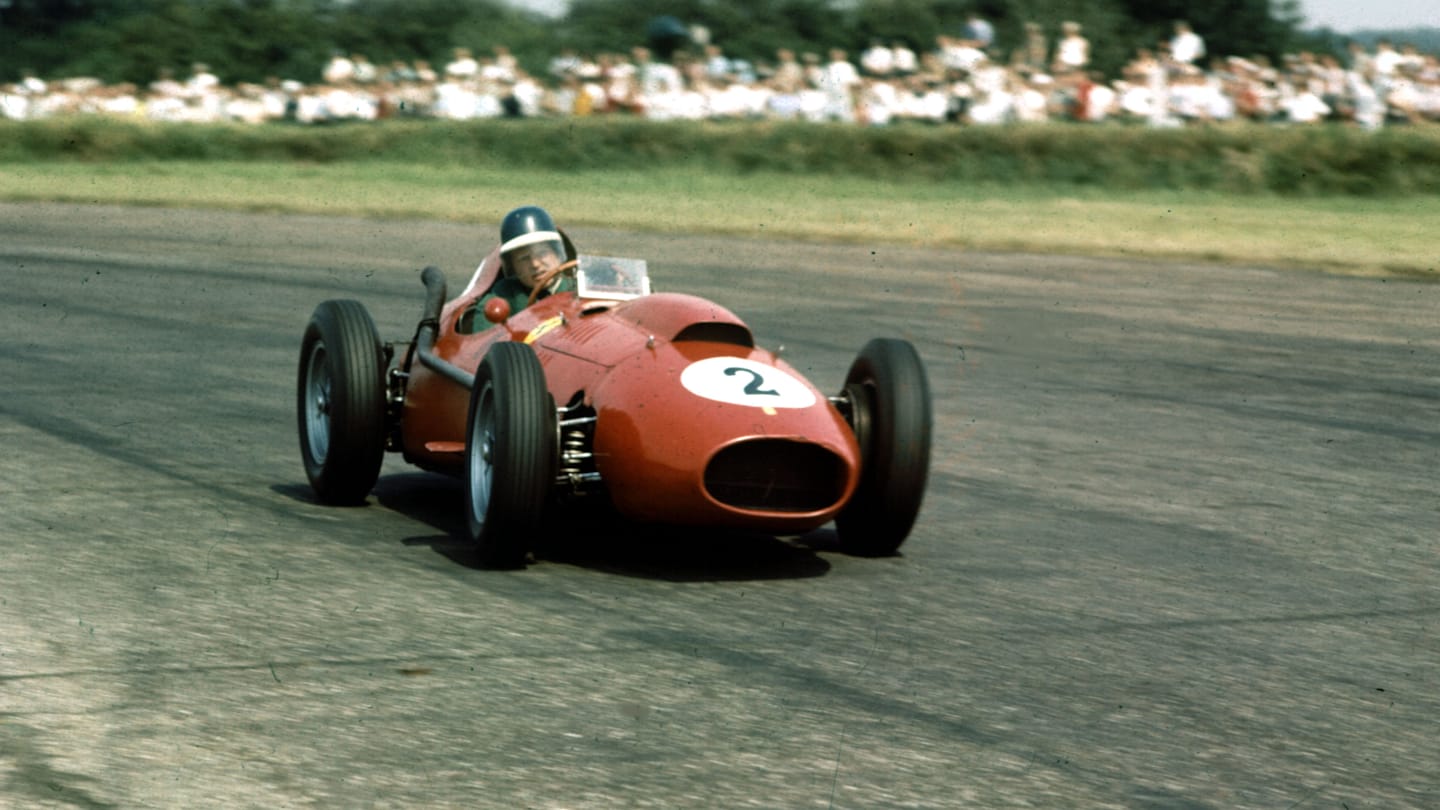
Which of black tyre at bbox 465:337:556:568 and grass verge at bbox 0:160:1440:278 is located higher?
grass verge at bbox 0:160:1440:278

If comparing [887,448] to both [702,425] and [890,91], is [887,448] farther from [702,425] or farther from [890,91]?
[890,91]

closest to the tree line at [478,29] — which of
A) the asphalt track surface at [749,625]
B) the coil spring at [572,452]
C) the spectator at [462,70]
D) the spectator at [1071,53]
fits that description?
the spectator at [462,70]

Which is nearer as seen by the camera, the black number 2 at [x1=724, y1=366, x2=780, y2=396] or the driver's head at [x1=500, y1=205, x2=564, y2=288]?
the black number 2 at [x1=724, y1=366, x2=780, y2=396]

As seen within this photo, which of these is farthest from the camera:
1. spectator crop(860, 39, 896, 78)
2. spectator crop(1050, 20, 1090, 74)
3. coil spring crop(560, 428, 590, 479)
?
spectator crop(860, 39, 896, 78)

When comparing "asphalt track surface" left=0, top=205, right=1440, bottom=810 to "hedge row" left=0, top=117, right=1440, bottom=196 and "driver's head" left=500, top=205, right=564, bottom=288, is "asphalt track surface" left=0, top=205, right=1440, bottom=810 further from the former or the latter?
"hedge row" left=0, top=117, right=1440, bottom=196

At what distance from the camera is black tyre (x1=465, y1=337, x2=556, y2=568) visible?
563 cm

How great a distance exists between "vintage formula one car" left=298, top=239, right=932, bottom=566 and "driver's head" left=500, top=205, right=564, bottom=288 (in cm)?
26

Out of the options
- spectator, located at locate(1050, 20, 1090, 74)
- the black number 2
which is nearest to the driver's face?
the black number 2

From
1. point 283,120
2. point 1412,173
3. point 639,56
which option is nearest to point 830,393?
point 1412,173

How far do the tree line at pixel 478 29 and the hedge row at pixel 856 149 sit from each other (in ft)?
48.4

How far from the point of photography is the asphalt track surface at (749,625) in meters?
4.03

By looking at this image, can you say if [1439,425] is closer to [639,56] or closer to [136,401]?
[136,401]

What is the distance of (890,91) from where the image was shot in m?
28.4

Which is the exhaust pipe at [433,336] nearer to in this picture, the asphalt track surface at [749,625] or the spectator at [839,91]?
the asphalt track surface at [749,625]
